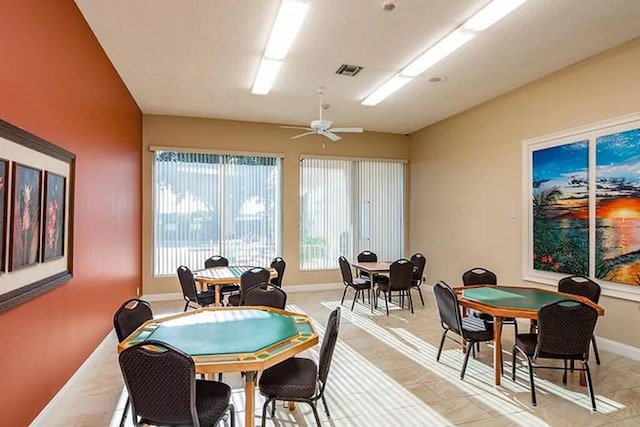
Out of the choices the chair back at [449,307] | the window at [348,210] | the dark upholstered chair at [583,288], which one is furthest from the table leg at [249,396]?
the window at [348,210]

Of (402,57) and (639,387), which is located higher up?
(402,57)

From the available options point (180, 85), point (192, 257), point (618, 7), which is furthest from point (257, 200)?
point (618, 7)

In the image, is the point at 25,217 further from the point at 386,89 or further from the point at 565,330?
the point at 386,89

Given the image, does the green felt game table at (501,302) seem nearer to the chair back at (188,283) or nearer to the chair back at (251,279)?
the chair back at (251,279)

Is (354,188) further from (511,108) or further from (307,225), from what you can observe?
(511,108)

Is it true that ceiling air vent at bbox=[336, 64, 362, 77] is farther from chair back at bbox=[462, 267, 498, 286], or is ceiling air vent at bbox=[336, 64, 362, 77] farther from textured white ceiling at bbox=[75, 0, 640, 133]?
chair back at bbox=[462, 267, 498, 286]

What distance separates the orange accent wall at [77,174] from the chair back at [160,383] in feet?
3.08

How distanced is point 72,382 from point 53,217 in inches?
58.3

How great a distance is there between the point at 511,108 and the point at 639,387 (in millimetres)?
3816

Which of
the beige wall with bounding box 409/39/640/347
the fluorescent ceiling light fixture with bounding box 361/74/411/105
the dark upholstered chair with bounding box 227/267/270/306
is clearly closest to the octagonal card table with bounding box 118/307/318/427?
the dark upholstered chair with bounding box 227/267/270/306

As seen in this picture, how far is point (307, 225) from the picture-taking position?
7.75 metres

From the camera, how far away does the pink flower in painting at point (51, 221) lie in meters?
2.76

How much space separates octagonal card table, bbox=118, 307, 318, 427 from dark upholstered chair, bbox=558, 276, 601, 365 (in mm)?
3012

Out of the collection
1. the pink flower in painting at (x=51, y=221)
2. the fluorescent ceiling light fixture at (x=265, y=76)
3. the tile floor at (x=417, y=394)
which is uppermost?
the fluorescent ceiling light fixture at (x=265, y=76)
